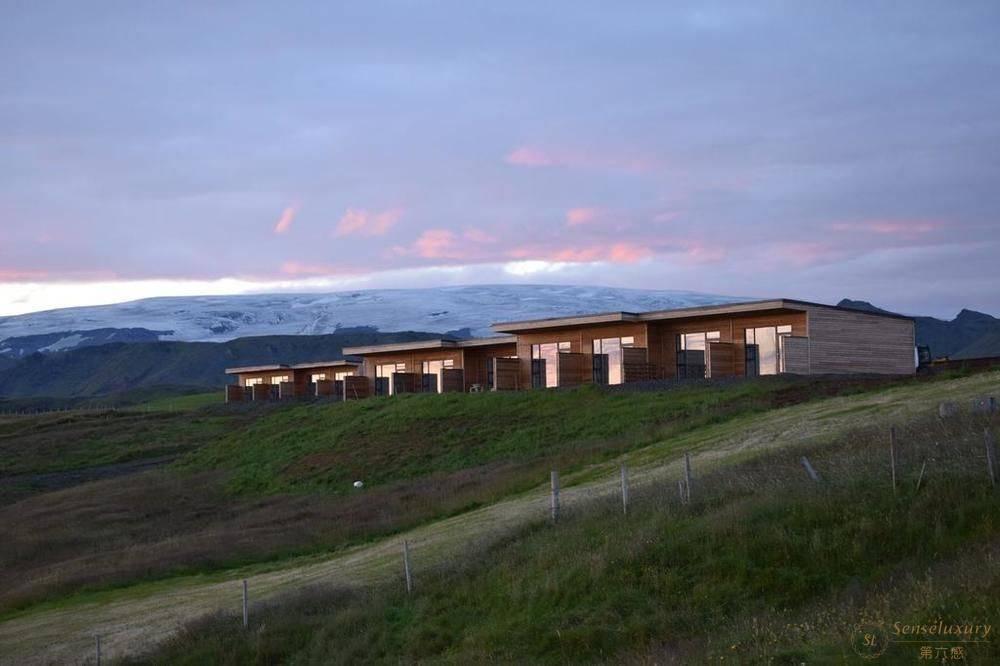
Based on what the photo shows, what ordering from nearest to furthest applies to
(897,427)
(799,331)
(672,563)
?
(672,563), (897,427), (799,331)

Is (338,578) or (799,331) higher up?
(799,331)

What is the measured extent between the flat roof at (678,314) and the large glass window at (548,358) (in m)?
1.22

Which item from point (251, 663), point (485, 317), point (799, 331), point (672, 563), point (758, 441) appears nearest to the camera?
point (672, 563)

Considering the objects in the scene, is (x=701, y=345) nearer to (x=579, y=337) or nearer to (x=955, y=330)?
(x=579, y=337)

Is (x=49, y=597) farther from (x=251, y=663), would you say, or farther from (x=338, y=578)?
(x=251, y=663)

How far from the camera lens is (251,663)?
2219 centimetres

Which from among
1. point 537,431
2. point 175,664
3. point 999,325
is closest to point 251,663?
point 175,664

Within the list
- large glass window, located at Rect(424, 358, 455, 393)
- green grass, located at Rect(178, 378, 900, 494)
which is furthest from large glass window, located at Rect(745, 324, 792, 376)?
large glass window, located at Rect(424, 358, 455, 393)

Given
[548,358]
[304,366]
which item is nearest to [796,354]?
[548,358]

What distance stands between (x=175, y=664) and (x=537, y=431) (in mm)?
25030

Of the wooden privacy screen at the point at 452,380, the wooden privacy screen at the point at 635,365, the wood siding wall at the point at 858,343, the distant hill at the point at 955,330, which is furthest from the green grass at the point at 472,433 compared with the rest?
the distant hill at the point at 955,330

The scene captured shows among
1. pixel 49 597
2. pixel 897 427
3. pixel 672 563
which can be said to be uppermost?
pixel 897 427

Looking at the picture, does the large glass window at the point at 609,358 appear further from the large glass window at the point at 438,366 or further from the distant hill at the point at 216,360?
the distant hill at the point at 216,360

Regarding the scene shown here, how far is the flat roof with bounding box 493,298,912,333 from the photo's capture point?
48594 mm
